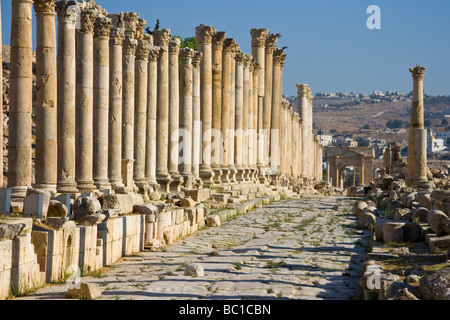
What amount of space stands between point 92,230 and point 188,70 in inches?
627

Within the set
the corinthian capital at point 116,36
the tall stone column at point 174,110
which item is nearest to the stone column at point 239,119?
the tall stone column at point 174,110

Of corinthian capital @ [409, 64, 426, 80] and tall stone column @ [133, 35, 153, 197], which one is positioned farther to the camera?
corinthian capital @ [409, 64, 426, 80]

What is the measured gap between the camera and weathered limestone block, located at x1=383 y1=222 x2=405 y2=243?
1535 cm

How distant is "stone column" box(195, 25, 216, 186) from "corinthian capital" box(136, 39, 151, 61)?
786 cm

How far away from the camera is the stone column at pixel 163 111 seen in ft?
83.4

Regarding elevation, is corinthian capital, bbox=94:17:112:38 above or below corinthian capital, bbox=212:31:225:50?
below

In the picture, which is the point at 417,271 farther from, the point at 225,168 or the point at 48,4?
the point at 225,168

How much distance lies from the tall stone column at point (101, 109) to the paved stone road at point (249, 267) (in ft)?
9.94

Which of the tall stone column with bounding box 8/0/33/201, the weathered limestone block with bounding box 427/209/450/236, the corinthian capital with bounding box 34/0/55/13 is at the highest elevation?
the corinthian capital with bounding box 34/0/55/13

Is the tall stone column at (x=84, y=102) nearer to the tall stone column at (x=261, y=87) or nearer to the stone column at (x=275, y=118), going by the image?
the tall stone column at (x=261, y=87)

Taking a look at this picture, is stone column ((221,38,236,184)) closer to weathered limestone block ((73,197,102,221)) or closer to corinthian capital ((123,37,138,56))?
corinthian capital ((123,37,138,56))

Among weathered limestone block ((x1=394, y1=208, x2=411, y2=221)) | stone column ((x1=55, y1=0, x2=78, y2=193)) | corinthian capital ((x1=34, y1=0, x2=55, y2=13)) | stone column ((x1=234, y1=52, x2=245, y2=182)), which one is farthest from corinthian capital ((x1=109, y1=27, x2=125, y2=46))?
stone column ((x1=234, y1=52, x2=245, y2=182))

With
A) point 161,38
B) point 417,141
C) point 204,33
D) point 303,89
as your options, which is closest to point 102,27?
point 161,38

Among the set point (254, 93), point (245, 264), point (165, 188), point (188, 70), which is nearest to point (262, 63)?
point (254, 93)
